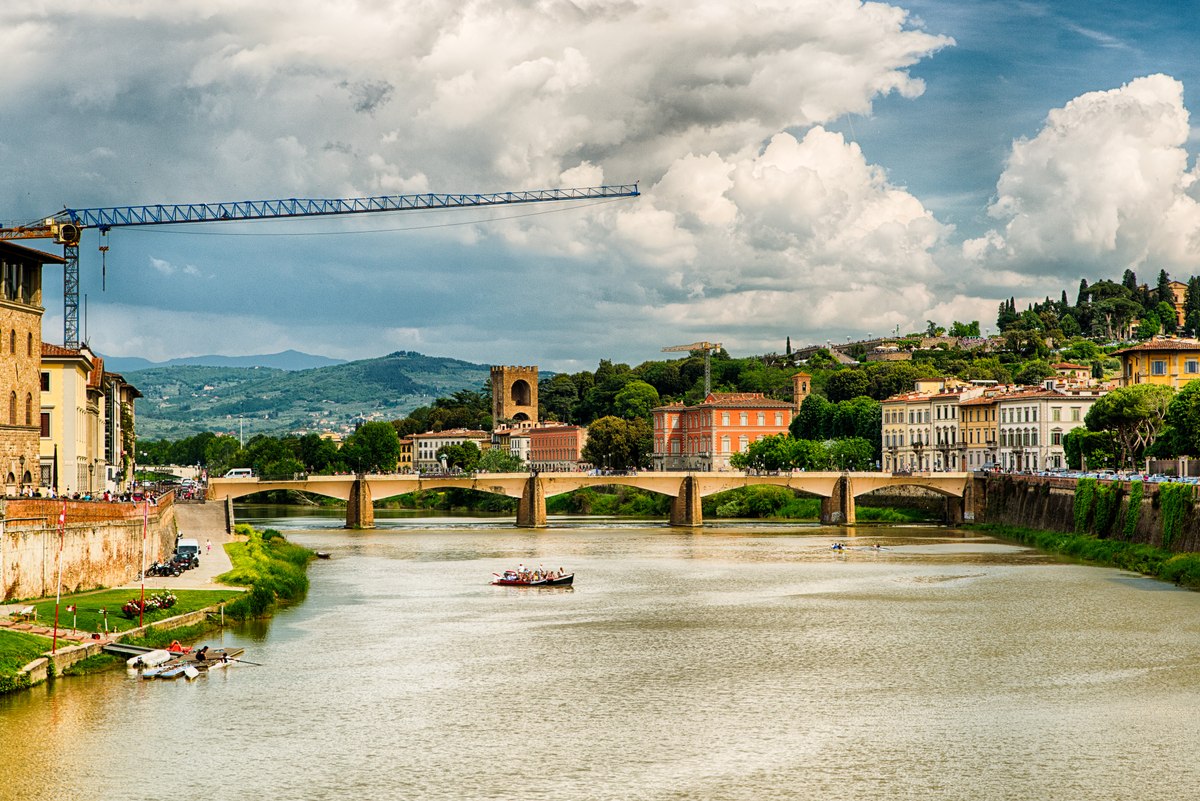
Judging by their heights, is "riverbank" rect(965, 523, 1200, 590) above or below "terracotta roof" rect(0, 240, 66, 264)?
below

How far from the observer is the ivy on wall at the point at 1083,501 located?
72.6 m

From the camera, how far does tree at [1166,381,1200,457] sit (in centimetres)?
7631

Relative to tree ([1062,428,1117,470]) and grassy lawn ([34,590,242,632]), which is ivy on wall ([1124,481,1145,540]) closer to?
tree ([1062,428,1117,470])

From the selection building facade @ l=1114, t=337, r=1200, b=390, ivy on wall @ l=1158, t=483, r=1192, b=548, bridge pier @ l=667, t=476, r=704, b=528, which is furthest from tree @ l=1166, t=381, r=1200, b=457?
bridge pier @ l=667, t=476, r=704, b=528

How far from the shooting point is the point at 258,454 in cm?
19350

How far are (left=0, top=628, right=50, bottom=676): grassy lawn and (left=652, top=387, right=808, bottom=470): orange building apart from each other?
109211 millimetres

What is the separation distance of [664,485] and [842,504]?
11.8 m

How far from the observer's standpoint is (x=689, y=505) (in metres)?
98.0

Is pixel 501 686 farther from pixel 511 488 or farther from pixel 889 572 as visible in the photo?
pixel 511 488

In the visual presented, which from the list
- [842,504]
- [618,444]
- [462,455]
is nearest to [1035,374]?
[618,444]

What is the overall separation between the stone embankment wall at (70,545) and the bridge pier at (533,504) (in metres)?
46.7

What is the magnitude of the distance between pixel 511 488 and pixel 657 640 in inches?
2214

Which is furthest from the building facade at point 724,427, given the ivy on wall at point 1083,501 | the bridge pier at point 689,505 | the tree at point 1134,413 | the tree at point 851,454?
the ivy on wall at point 1083,501

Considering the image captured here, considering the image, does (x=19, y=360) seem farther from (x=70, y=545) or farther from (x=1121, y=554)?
(x=1121, y=554)
